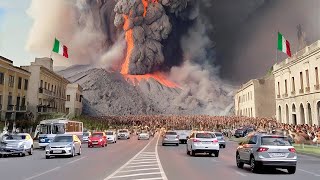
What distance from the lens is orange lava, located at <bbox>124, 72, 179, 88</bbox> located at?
491 feet

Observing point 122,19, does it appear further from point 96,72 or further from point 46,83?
point 46,83

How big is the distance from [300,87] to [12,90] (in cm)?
4110

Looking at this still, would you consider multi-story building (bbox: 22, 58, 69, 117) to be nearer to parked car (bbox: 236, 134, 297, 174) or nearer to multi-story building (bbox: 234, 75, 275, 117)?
multi-story building (bbox: 234, 75, 275, 117)

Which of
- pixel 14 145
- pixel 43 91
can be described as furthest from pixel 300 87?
pixel 43 91

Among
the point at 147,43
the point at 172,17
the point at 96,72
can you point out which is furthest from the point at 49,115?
the point at 172,17

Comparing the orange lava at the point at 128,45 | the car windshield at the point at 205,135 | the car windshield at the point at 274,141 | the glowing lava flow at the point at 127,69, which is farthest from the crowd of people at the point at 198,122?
the orange lava at the point at 128,45

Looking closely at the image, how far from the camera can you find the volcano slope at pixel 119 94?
131 metres

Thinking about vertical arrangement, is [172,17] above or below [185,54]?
above

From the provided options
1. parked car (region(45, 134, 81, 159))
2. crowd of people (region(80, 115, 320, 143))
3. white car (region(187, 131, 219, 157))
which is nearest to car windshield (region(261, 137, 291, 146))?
white car (region(187, 131, 219, 157))

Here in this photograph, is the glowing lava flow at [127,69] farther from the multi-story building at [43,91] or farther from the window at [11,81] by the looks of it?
the window at [11,81]

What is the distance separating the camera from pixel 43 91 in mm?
67188

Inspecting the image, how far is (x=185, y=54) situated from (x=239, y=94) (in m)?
65.9

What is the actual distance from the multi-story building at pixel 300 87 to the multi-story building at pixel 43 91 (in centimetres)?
4042

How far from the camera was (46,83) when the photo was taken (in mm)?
70125
